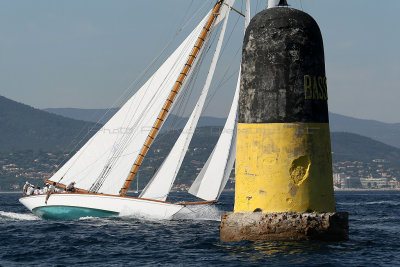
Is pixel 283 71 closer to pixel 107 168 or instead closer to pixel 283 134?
pixel 283 134

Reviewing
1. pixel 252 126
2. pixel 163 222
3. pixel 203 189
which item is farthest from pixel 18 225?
pixel 252 126

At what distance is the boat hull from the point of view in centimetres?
3484

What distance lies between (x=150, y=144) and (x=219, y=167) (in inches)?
165

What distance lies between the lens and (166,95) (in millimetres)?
39312

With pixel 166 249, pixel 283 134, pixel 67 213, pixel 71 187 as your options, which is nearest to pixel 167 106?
pixel 71 187

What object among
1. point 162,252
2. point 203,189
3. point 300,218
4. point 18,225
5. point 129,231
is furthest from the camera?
point 203,189

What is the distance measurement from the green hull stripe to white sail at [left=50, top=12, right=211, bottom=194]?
2421 millimetres

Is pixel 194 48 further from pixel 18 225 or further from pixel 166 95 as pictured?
pixel 18 225

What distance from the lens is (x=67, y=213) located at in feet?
121

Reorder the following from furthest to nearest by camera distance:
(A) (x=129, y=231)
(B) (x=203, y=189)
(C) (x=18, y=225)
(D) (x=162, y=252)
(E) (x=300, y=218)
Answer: (B) (x=203, y=189) → (C) (x=18, y=225) → (A) (x=129, y=231) → (D) (x=162, y=252) → (E) (x=300, y=218)

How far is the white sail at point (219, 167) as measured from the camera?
37594 millimetres

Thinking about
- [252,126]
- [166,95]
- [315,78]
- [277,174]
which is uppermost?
[166,95]

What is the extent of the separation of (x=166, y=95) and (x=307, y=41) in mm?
21096

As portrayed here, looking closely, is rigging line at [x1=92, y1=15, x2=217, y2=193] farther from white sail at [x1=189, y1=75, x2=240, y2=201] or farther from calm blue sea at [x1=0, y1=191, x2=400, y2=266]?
calm blue sea at [x1=0, y1=191, x2=400, y2=266]
